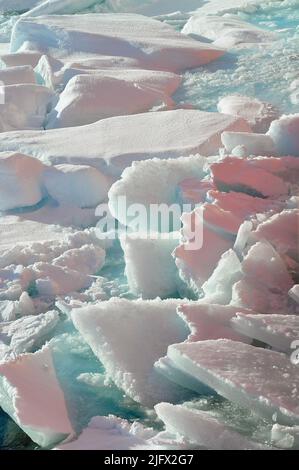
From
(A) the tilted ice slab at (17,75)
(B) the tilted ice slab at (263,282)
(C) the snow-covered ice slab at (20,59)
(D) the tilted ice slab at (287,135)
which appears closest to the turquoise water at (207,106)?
(B) the tilted ice slab at (263,282)

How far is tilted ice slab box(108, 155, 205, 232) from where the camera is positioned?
9.96 ft

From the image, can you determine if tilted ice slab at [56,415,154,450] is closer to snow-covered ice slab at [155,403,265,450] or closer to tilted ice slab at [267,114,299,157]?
snow-covered ice slab at [155,403,265,450]

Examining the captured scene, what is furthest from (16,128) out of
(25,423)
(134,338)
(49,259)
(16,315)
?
(25,423)

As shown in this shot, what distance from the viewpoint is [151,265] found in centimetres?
272

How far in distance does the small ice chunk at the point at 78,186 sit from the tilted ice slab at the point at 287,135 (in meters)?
0.88

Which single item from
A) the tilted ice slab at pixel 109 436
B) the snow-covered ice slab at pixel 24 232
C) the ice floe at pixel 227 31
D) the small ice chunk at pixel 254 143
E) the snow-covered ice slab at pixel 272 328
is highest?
the small ice chunk at pixel 254 143

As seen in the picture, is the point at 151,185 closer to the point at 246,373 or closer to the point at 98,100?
the point at 246,373

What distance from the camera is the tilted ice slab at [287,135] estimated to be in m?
3.18

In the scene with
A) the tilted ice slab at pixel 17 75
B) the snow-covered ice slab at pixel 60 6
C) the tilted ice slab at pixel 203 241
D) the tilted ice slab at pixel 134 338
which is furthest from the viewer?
the snow-covered ice slab at pixel 60 6

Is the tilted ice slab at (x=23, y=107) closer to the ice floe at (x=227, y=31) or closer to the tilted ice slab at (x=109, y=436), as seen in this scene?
the ice floe at (x=227, y=31)

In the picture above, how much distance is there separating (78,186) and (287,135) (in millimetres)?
1049

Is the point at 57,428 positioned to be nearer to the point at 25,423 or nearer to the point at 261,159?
the point at 25,423

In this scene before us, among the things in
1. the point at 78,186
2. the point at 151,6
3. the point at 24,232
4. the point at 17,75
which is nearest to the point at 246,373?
the point at 24,232

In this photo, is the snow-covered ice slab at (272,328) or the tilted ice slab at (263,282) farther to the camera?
the tilted ice slab at (263,282)
